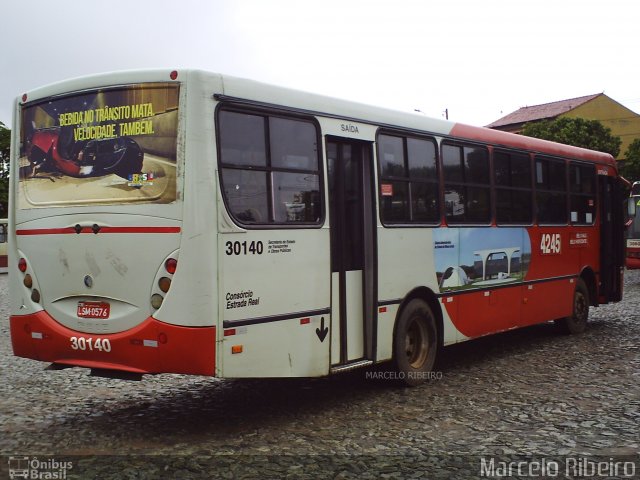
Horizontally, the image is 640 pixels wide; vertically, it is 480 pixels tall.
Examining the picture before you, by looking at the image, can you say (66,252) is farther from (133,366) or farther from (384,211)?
(384,211)

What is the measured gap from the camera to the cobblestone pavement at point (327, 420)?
225 inches

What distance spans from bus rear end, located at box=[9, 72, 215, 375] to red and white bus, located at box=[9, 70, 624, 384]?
0.05 feet

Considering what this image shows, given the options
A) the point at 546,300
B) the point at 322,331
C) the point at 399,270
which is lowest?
A: the point at 546,300

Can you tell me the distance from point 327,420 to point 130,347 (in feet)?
6.64

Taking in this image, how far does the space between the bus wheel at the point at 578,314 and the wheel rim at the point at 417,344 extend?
4.76m

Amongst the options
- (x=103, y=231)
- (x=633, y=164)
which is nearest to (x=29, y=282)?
(x=103, y=231)

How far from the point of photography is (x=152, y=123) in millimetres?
6238

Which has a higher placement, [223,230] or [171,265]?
[223,230]

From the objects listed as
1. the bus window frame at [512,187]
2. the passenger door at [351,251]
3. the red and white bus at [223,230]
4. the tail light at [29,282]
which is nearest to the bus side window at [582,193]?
the bus window frame at [512,187]

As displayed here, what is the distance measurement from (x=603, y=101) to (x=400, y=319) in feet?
229

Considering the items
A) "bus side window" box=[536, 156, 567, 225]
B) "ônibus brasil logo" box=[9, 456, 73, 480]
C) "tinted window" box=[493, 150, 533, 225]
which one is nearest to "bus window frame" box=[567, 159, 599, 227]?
"bus side window" box=[536, 156, 567, 225]

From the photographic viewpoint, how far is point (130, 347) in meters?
6.19

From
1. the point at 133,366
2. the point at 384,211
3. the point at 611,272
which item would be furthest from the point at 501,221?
the point at 133,366

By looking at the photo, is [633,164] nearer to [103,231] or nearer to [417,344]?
[417,344]
